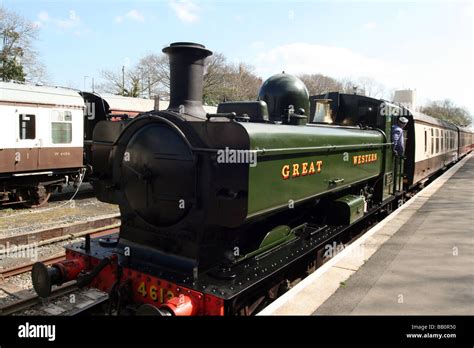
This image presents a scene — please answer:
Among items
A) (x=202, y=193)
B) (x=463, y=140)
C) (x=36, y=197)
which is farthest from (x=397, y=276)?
(x=463, y=140)

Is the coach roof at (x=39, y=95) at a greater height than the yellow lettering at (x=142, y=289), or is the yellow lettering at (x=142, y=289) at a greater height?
the coach roof at (x=39, y=95)

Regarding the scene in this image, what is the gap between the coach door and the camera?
11.2 meters

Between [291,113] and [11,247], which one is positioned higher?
[291,113]

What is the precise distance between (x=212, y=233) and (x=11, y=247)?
A: 510 cm

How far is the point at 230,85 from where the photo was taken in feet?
193

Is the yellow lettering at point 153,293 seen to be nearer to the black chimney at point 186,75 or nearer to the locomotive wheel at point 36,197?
the black chimney at point 186,75

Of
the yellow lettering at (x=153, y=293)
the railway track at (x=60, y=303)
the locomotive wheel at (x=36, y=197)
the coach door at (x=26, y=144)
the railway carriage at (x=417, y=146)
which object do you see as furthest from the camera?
the locomotive wheel at (x=36, y=197)

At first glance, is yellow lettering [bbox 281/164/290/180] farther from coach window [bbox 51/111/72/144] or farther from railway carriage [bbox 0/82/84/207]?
coach window [bbox 51/111/72/144]

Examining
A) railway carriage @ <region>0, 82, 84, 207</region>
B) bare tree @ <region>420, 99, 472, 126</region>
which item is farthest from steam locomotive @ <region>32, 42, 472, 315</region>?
bare tree @ <region>420, 99, 472, 126</region>

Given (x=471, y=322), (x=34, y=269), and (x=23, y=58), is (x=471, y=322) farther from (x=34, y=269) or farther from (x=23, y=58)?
(x=23, y=58)

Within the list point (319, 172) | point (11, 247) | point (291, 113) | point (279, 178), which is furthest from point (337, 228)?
point (11, 247)

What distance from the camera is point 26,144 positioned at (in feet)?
37.6

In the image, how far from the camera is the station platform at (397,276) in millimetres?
3941

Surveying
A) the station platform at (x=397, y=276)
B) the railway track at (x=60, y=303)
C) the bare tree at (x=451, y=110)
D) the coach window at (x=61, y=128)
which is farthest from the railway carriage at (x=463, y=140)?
the bare tree at (x=451, y=110)
